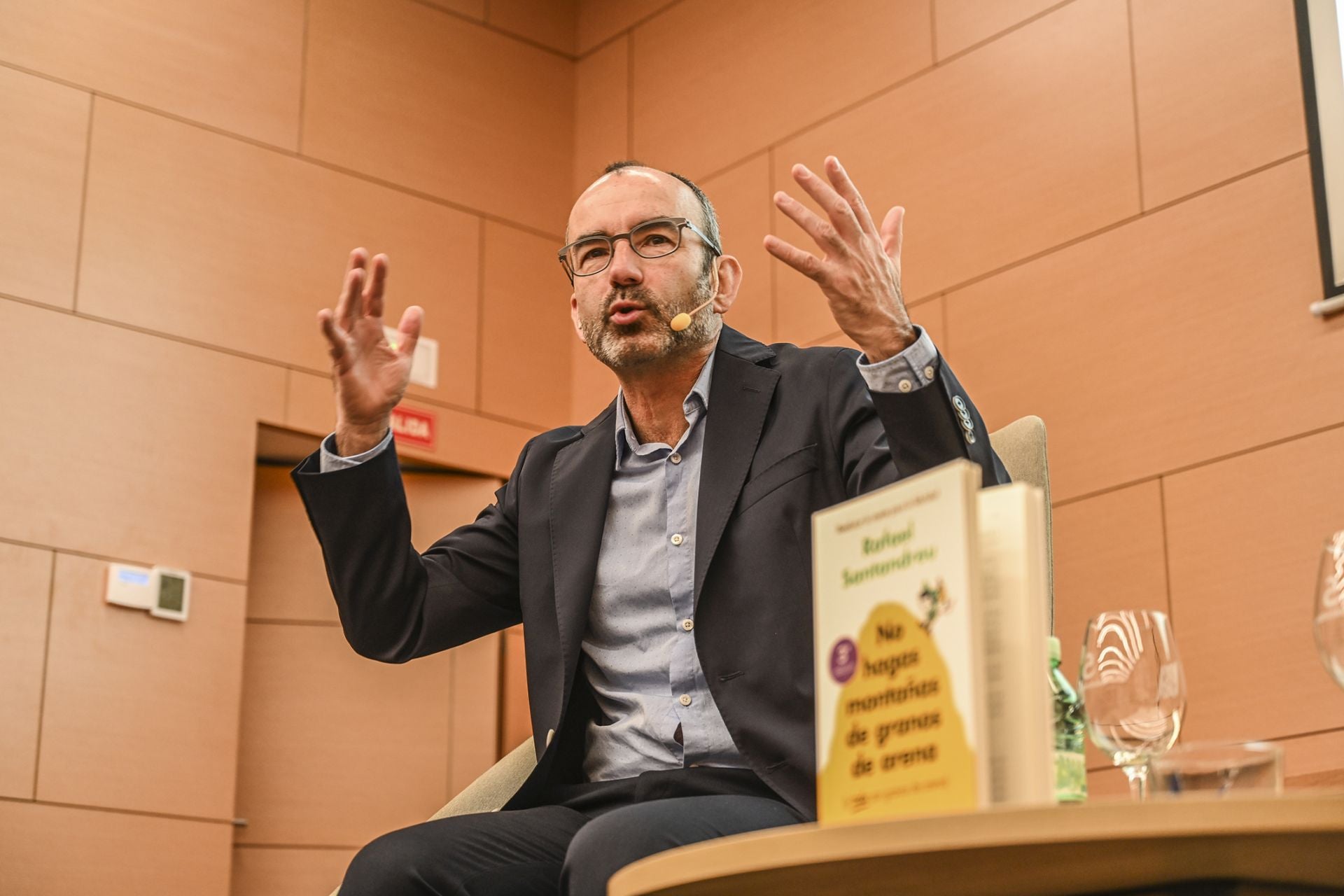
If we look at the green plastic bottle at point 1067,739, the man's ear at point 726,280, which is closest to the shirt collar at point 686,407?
the man's ear at point 726,280

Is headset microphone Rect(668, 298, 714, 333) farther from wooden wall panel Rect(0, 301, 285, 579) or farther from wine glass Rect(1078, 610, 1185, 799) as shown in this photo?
wooden wall panel Rect(0, 301, 285, 579)

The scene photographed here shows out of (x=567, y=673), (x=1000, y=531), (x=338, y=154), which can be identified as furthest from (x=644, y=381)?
(x=338, y=154)

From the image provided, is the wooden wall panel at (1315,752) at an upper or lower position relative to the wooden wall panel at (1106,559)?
lower

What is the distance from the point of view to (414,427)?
4523mm

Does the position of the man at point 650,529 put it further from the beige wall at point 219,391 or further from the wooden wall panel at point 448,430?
the wooden wall panel at point 448,430

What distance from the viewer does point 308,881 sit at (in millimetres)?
4129

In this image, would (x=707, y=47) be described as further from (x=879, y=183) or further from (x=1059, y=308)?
(x=1059, y=308)

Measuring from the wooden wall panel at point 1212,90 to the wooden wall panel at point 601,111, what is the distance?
1981mm

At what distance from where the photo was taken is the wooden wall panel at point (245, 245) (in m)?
4.15

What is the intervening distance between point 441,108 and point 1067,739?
4.11m

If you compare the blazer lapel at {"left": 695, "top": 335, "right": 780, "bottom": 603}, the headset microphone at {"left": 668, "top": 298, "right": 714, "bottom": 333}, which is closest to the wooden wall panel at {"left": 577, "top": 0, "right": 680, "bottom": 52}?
the headset microphone at {"left": 668, "top": 298, "right": 714, "bottom": 333}

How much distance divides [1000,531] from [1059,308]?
9.18 ft

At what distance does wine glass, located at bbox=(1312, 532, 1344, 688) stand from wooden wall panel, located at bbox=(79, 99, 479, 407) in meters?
3.54

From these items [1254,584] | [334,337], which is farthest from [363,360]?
[1254,584]
